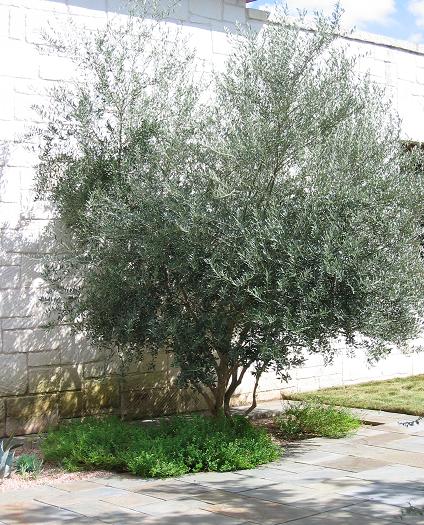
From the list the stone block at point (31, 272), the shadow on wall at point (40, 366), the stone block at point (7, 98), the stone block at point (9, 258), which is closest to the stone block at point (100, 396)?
the shadow on wall at point (40, 366)

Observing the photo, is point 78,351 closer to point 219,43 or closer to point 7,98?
point 7,98

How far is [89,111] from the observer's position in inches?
278

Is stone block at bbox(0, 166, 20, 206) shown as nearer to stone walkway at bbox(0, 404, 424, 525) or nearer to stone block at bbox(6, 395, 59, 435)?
stone block at bbox(6, 395, 59, 435)

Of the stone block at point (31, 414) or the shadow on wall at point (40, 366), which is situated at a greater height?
the shadow on wall at point (40, 366)

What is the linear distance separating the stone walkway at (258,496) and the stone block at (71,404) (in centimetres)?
166

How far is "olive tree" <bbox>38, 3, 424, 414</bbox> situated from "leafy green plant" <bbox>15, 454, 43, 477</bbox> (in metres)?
1.15

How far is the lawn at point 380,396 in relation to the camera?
875 cm

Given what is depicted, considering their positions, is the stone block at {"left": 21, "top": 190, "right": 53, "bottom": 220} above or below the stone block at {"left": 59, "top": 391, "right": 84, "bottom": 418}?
above

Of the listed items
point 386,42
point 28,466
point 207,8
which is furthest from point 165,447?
point 386,42

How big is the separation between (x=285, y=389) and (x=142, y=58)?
3.96 m

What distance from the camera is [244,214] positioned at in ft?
20.8

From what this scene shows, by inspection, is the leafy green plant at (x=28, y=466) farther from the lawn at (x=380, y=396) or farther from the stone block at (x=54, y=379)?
the lawn at (x=380, y=396)

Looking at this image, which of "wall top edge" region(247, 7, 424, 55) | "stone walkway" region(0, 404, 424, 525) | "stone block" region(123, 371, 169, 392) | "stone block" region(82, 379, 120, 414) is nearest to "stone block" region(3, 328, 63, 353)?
"stone block" region(82, 379, 120, 414)

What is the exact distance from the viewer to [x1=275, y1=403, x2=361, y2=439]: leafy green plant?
7469mm
